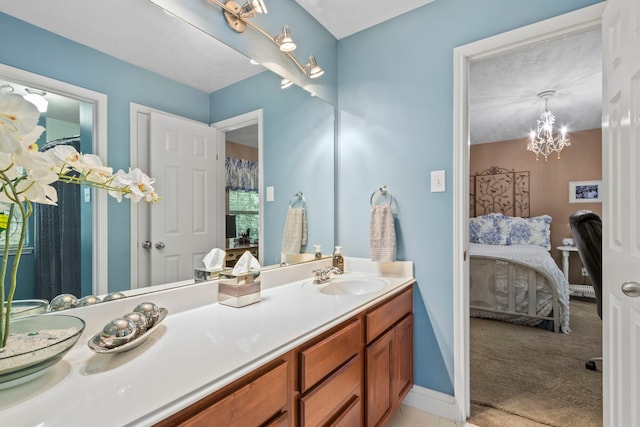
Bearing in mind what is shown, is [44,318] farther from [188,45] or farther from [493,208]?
[493,208]

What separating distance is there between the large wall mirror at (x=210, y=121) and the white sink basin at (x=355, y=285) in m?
0.31

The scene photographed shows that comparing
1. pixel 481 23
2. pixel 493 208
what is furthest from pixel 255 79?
pixel 493 208

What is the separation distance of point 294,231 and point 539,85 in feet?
9.65

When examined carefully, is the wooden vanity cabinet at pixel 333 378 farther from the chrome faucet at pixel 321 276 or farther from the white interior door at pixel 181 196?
the white interior door at pixel 181 196

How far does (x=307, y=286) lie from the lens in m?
1.63

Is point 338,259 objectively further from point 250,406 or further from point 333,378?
point 250,406

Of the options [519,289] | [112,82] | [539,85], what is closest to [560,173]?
[539,85]

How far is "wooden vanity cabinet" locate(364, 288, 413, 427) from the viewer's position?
135cm

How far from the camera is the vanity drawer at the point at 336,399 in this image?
0.99 metres

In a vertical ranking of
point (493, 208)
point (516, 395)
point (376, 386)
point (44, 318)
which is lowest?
point (516, 395)

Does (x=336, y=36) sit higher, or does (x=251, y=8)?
(x=336, y=36)

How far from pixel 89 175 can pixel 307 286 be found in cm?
108

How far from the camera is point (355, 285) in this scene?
1.79 metres

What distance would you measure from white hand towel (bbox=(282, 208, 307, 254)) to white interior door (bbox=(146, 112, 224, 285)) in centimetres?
50
